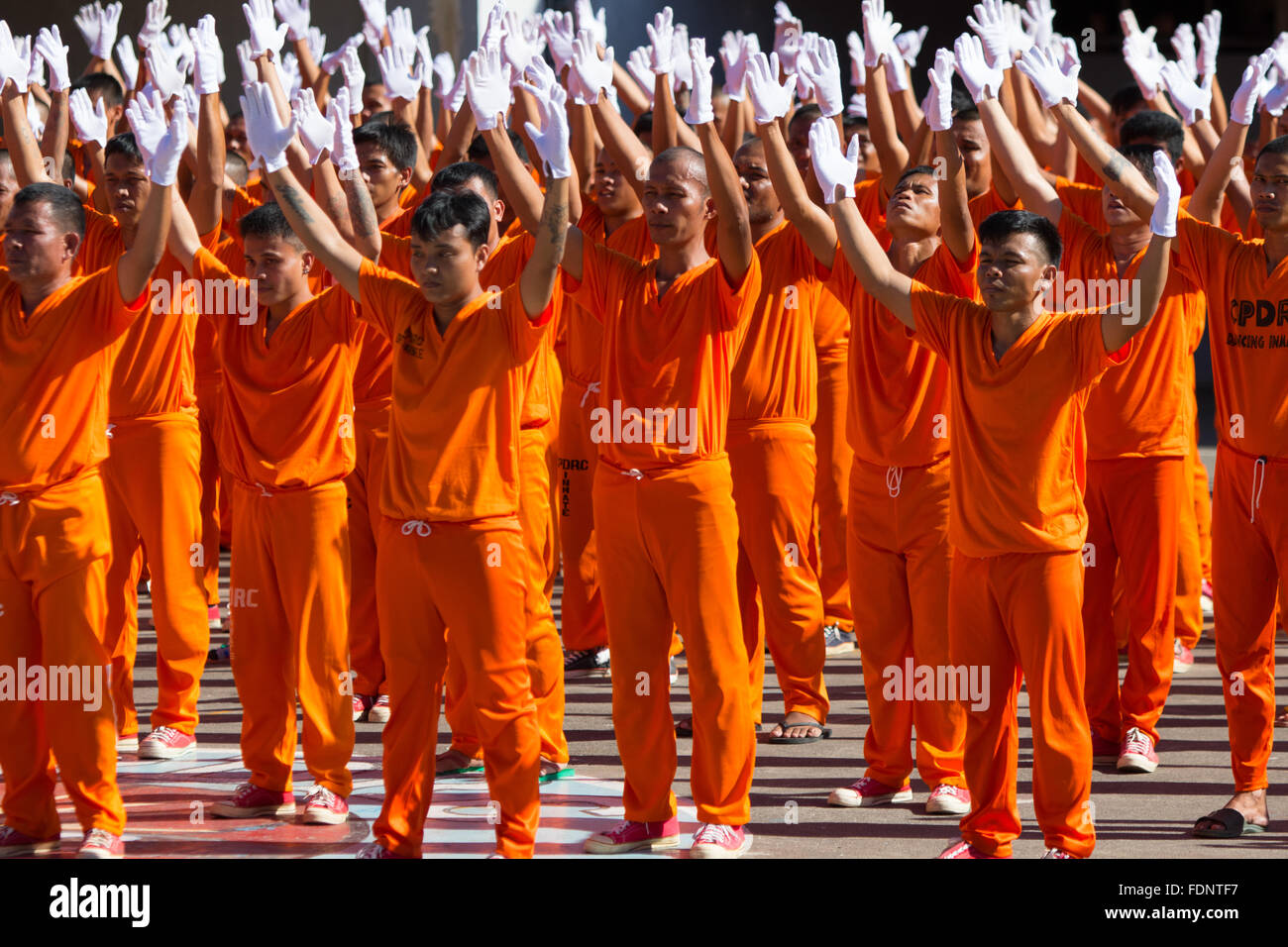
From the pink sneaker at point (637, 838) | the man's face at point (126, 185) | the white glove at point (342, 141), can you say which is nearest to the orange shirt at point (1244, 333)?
the pink sneaker at point (637, 838)

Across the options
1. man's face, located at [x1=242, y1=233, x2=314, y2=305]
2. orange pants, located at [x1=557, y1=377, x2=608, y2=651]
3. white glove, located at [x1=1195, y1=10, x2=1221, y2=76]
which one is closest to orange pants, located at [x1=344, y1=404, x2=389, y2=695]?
man's face, located at [x1=242, y1=233, x2=314, y2=305]

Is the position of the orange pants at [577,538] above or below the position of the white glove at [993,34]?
below

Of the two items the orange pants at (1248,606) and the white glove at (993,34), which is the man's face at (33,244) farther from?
the orange pants at (1248,606)

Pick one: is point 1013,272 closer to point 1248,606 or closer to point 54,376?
point 1248,606

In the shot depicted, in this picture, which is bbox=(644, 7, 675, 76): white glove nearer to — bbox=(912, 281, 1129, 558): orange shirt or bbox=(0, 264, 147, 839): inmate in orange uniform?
bbox=(912, 281, 1129, 558): orange shirt

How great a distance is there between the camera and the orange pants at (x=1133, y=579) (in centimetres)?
625

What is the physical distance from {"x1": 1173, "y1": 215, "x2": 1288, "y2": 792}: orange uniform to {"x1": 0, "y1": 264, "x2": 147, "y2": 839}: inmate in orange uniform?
11.2 ft

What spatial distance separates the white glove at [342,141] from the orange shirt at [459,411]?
838mm

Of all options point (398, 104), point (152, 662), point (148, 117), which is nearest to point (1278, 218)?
point (148, 117)

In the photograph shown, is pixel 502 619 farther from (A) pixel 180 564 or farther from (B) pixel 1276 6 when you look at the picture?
(B) pixel 1276 6

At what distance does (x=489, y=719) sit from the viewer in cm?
498

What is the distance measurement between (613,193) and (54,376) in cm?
270
